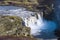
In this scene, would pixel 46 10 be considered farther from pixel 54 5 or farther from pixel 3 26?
pixel 3 26

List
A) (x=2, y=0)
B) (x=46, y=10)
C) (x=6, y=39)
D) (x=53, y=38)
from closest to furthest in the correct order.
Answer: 1. (x=6, y=39)
2. (x=53, y=38)
3. (x=46, y=10)
4. (x=2, y=0)

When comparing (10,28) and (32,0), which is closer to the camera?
(10,28)

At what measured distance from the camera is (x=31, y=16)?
57.4 ft

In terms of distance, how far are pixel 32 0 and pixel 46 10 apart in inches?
291

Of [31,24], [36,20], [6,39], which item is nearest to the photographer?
[6,39]

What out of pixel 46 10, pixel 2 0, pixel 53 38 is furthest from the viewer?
pixel 2 0

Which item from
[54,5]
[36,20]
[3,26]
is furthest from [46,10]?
[3,26]

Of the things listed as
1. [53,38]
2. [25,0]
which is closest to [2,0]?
[25,0]

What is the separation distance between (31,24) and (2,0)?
14.5 metres

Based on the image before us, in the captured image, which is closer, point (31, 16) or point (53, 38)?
point (53, 38)

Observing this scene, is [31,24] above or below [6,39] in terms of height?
below

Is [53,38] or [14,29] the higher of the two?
[14,29]

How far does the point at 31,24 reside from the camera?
1661 cm

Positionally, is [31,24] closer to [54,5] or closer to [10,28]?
[10,28]
